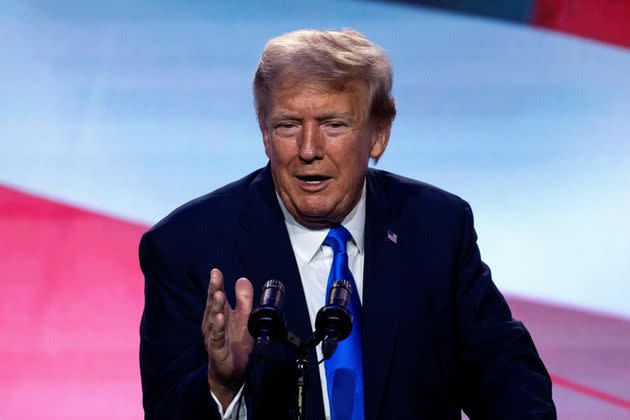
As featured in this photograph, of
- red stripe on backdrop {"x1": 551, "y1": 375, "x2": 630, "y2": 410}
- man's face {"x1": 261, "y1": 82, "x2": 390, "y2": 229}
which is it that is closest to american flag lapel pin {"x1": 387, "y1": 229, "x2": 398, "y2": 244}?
man's face {"x1": 261, "y1": 82, "x2": 390, "y2": 229}

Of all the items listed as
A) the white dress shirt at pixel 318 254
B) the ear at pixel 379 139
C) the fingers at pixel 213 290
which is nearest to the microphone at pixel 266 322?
the fingers at pixel 213 290

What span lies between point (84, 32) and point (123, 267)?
122 cm

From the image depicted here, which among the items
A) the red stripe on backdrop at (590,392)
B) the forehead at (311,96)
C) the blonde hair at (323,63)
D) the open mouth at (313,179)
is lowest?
the red stripe on backdrop at (590,392)

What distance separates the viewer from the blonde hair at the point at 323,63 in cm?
238

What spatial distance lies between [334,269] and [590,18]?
3283mm

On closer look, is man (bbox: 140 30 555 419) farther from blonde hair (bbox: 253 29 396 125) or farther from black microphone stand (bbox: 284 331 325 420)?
black microphone stand (bbox: 284 331 325 420)

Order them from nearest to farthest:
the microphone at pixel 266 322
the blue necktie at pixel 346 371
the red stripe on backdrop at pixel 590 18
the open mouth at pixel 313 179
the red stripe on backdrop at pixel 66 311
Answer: the microphone at pixel 266 322
the blue necktie at pixel 346 371
the open mouth at pixel 313 179
the red stripe on backdrop at pixel 66 311
the red stripe on backdrop at pixel 590 18

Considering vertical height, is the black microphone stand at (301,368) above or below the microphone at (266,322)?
below

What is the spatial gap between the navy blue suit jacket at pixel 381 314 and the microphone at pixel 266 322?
1.17 feet

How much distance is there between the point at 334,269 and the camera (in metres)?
2.43

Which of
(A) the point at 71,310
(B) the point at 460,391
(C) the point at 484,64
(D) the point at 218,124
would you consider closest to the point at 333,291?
(B) the point at 460,391

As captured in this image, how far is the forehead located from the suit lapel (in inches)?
12.3

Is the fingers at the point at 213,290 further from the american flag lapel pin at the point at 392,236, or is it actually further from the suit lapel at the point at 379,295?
the american flag lapel pin at the point at 392,236

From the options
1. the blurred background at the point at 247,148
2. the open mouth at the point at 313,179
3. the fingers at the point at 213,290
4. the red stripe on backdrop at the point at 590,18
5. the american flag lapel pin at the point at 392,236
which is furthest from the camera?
the red stripe on backdrop at the point at 590,18
